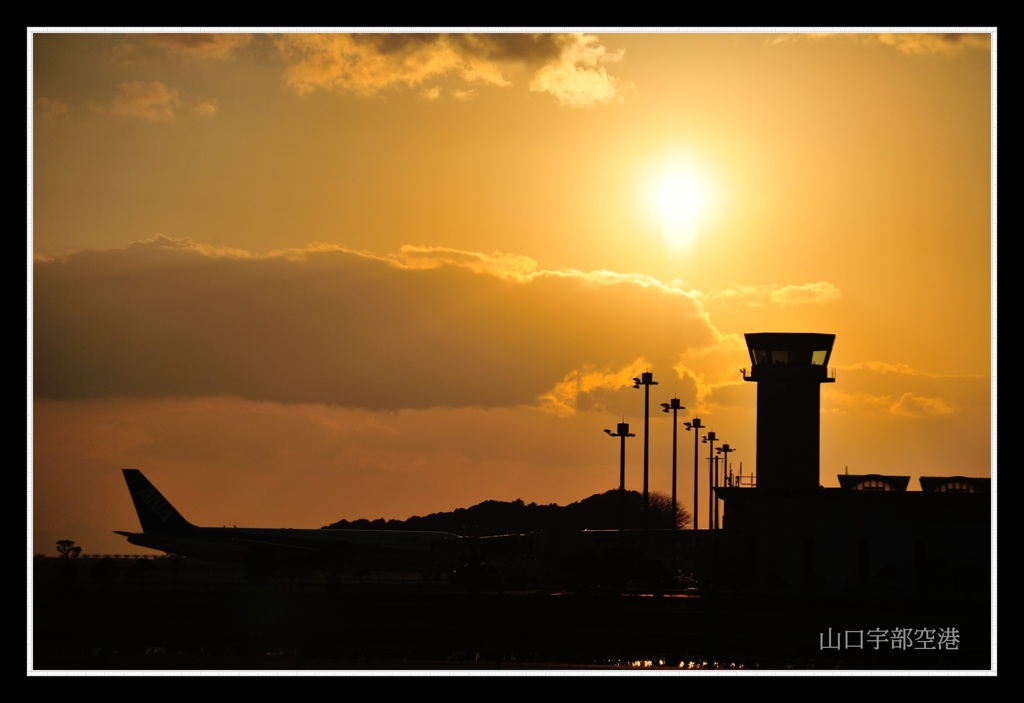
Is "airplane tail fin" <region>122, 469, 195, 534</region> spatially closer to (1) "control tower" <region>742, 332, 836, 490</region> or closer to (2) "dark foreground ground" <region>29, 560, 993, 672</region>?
(2) "dark foreground ground" <region>29, 560, 993, 672</region>

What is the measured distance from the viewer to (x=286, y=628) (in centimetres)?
6000

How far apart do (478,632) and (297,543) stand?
171 ft

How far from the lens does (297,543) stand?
358 feet

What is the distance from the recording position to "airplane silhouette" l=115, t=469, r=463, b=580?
106875 millimetres

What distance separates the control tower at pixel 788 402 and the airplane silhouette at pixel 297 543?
95.3 ft

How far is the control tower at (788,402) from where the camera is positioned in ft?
391

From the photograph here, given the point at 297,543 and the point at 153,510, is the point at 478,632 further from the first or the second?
the point at 153,510

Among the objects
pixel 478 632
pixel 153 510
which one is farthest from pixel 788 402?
pixel 478 632

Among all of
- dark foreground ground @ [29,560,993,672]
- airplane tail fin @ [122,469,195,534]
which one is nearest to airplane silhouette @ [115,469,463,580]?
airplane tail fin @ [122,469,195,534]

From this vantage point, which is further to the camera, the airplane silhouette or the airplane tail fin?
the airplane tail fin

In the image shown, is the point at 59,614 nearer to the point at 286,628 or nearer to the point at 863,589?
the point at 286,628

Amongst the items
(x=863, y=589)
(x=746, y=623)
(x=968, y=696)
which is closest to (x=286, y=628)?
(x=746, y=623)

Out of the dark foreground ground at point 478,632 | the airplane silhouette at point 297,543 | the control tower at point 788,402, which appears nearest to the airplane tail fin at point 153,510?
the airplane silhouette at point 297,543

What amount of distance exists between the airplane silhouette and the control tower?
95.3 feet
